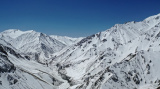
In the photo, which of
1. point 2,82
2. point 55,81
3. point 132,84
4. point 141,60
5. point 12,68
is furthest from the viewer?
point 55,81

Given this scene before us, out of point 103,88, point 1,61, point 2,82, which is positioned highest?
point 1,61

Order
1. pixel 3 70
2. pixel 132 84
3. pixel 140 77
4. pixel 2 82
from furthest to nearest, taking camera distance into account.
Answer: pixel 140 77, pixel 132 84, pixel 3 70, pixel 2 82

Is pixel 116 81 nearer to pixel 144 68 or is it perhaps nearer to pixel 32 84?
pixel 144 68

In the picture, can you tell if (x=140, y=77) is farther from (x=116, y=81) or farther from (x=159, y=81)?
(x=116, y=81)

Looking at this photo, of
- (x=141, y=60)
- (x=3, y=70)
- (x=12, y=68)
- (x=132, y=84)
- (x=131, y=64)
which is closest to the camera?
(x=3, y=70)

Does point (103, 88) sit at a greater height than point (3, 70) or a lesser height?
lesser

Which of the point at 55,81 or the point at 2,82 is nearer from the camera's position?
the point at 2,82

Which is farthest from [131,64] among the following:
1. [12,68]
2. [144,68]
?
[12,68]

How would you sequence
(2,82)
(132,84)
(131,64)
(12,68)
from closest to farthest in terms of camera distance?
(2,82)
(12,68)
(132,84)
(131,64)

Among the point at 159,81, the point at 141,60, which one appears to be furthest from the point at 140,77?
the point at 141,60
